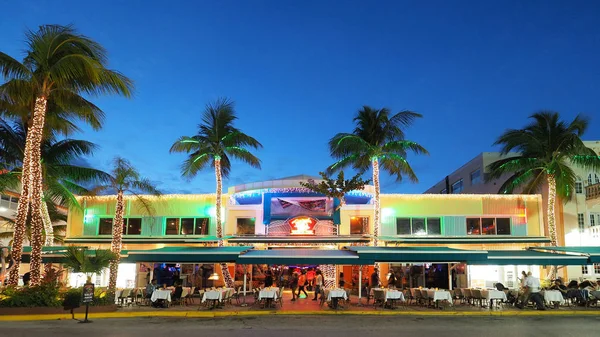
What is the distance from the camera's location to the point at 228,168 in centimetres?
2889

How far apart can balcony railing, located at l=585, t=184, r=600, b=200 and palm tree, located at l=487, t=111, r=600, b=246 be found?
1.52m

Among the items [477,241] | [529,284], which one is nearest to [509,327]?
[529,284]

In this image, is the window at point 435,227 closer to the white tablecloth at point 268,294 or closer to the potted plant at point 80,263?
the white tablecloth at point 268,294

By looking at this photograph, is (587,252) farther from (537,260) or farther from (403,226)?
(403,226)

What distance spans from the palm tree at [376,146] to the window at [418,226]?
4.28ft

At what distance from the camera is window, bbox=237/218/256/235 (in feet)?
91.4

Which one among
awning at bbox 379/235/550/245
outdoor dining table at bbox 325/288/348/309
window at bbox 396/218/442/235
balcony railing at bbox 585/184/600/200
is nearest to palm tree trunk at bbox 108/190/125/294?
outdoor dining table at bbox 325/288/348/309

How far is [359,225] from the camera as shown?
2778 cm

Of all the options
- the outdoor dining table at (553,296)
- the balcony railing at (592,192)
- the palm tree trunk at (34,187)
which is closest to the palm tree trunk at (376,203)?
the outdoor dining table at (553,296)

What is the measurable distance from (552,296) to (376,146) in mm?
10871

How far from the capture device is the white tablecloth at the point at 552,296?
65.0 feet

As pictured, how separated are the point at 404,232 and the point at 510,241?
18.0 feet

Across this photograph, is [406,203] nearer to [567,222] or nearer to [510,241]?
[510,241]

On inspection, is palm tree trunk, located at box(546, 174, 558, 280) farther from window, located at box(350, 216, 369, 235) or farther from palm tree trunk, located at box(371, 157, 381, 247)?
window, located at box(350, 216, 369, 235)
